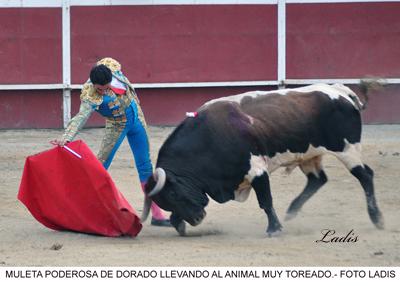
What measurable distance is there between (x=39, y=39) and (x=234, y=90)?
1868mm

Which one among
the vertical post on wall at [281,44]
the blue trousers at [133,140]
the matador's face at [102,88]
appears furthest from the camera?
the vertical post on wall at [281,44]

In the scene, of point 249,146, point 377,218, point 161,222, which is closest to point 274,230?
point 249,146

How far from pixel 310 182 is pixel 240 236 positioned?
0.70 meters

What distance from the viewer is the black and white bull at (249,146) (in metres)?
5.93

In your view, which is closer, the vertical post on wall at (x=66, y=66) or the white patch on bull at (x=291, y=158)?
the white patch on bull at (x=291, y=158)

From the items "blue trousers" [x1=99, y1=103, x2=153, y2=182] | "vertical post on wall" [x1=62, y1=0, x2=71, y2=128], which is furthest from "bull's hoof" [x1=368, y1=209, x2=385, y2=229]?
"vertical post on wall" [x1=62, y1=0, x2=71, y2=128]

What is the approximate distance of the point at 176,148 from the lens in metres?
5.98

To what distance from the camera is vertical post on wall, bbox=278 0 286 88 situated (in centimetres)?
1056

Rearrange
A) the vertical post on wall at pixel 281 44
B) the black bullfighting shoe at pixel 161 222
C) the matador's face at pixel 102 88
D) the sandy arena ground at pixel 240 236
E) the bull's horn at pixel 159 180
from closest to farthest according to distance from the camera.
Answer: the sandy arena ground at pixel 240 236, the bull's horn at pixel 159 180, the matador's face at pixel 102 88, the black bullfighting shoe at pixel 161 222, the vertical post on wall at pixel 281 44

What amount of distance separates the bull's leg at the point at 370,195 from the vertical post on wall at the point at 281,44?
446 centimetres

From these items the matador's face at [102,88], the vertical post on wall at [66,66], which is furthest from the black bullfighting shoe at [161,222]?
the vertical post on wall at [66,66]

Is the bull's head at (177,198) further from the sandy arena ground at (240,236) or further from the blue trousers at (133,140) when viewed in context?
the blue trousers at (133,140)

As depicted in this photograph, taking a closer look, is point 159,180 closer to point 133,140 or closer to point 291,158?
point 133,140

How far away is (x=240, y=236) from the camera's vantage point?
6.00 metres
